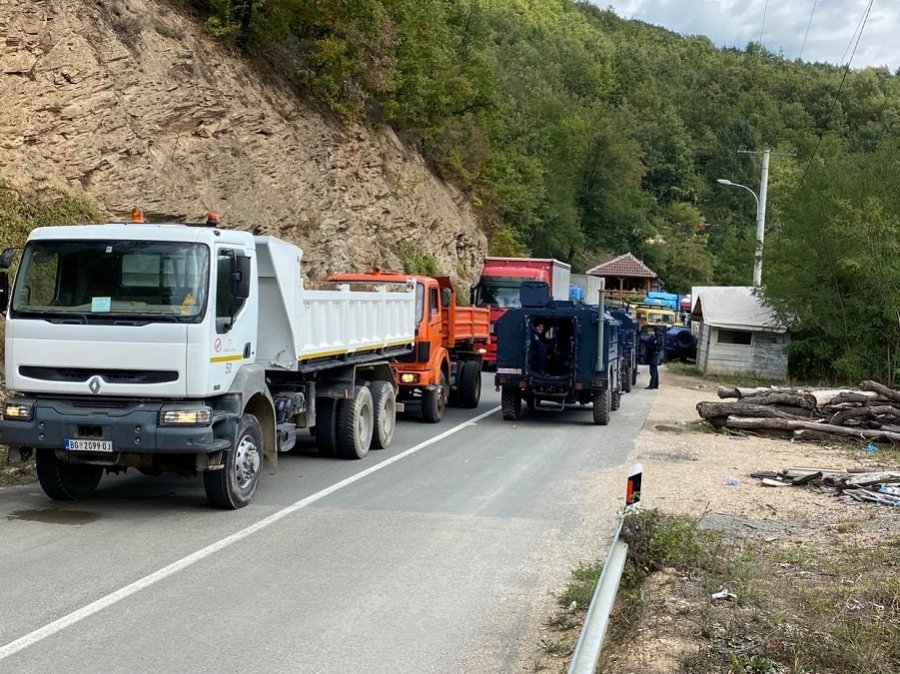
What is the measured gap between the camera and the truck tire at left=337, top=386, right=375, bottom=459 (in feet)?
43.2

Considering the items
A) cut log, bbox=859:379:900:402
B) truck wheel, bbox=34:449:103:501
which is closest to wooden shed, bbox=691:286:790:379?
cut log, bbox=859:379:900:402

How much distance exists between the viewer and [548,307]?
62.5ft

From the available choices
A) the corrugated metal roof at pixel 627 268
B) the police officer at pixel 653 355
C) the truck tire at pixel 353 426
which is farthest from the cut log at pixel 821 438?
the corrugated metal roof at pixel 627 268

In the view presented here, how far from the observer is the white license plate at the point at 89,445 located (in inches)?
350

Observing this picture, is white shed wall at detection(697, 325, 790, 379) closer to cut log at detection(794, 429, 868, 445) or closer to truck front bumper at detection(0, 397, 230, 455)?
cut log at detection(794, 429, 868, 445)

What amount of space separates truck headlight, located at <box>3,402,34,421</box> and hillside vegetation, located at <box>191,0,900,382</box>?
63.6ft

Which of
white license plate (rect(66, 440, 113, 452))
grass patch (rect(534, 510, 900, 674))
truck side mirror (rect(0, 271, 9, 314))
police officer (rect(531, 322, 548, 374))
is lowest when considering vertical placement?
grass patch (rect(534, 510, 900, 674))

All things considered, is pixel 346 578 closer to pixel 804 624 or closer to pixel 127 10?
pixel 804 624

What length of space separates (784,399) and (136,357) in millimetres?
13387

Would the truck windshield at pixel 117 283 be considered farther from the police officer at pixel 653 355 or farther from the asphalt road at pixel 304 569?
the police officer at pixel 653 355

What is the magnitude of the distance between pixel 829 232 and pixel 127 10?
70.8 ft

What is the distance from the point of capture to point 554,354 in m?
19.3

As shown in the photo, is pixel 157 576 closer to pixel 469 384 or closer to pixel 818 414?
pixel 469 384

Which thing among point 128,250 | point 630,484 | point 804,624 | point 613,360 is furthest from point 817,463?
point 128,250
